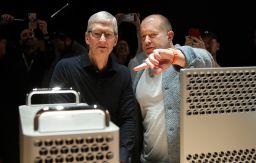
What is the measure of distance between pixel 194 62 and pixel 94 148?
0.51 m

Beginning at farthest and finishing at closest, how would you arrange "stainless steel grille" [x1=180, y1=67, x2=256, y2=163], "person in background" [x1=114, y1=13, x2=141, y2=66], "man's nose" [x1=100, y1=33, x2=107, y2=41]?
"person in background" [x1=114, y1=13, x2=141, y2=66]
"man's nose" [x1=100, y1=33, x2=107, y2=41]
"stainless steel grille" [x1=180, y1=67, x2=256, y2=163]

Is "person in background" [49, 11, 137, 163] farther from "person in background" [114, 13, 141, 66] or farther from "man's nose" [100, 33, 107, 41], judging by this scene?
"person in background" [114, 13, 141, 66]

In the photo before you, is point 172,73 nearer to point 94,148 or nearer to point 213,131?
point 213,131

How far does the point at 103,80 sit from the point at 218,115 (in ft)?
1.42

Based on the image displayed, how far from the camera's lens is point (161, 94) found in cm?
147

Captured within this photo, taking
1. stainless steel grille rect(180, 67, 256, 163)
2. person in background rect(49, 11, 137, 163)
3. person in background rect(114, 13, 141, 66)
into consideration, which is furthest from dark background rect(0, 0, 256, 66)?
stainless steel grille rect(180, 67, 256, 163)

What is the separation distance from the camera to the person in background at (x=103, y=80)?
1305 mm

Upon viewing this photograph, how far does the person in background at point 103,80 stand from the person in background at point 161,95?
4.0 inches

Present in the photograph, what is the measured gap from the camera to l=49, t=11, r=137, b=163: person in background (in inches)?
51.4

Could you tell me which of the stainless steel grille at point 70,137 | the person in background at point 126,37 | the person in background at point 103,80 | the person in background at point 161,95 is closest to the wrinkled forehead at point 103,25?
the person in background at point 103,80

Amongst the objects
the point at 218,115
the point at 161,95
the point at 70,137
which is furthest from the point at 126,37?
the point at 70,137

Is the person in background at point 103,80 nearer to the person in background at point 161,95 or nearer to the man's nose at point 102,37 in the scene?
the man's nose at point 102,37

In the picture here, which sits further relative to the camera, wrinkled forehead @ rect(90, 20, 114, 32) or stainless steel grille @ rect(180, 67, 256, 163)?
wrinkled forehead @ rect(90, 20, 114, 32)

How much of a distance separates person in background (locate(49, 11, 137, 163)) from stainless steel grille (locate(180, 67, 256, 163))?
29 cm
